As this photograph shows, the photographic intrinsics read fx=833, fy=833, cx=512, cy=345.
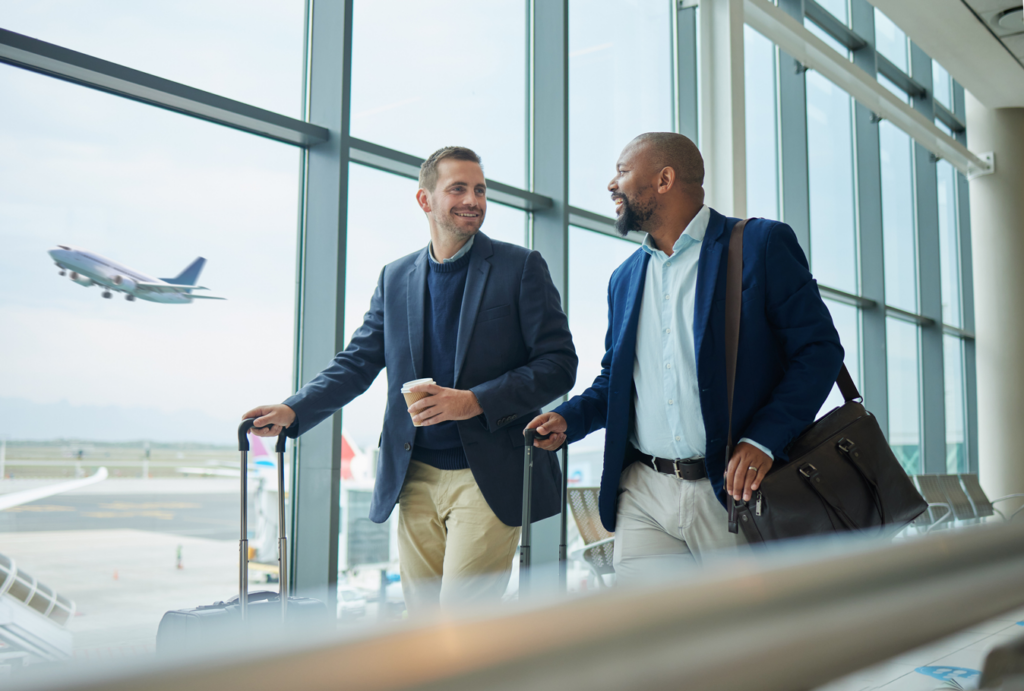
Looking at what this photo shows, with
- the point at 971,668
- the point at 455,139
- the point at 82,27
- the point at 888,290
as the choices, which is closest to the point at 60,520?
the point at 82,27

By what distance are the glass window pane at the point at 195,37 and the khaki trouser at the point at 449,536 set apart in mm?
2301

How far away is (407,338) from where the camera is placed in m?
2.61

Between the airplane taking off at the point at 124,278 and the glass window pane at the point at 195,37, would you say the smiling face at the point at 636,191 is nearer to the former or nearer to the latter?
the airplane taking off at the point at 124,278

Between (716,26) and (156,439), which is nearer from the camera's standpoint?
(156,439)

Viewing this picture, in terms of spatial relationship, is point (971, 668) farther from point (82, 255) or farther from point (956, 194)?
point (956, 194)

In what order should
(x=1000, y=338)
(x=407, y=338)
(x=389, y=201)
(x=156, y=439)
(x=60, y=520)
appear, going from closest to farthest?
(x=407, y=338), (x=60, y=520), (x=156, y=439), (x=389, y=201), (x=1000, y=338)

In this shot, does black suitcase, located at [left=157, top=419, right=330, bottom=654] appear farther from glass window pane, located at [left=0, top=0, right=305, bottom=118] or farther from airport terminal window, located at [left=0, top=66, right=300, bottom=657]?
glass window pane, located at [left=0, top=0, right=305, bottom=118]

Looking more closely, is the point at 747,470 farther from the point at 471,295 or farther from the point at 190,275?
the point at 190,275

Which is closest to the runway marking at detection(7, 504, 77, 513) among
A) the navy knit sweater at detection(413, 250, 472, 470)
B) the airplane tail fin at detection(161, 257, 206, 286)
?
the airplane tail fin at detection(161, 257, 206, 286)

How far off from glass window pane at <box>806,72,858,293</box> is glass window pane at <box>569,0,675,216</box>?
9.21 feet

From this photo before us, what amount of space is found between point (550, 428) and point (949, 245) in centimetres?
1234

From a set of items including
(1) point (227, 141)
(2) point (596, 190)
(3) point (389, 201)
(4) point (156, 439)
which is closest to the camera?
(4) point (156, 439)

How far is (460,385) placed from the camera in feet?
8.15

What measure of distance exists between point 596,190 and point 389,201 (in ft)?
6.08
